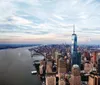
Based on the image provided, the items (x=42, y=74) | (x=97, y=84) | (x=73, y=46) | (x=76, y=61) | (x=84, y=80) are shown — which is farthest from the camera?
(x=73, y=46)

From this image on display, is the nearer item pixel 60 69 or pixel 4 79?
pixel 4 79

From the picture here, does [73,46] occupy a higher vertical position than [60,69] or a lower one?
higher

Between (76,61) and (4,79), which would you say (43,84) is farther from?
(76,61)

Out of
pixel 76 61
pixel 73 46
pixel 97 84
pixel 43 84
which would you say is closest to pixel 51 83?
pixel 43 84

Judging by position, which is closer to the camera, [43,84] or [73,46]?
[43,84]

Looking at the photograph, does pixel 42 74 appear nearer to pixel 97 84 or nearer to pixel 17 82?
pixel 17 82

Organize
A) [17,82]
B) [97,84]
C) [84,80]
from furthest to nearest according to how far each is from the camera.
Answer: [84,80]
[17,82]
[97,84]

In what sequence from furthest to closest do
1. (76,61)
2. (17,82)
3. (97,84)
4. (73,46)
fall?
1. (73,46)
2. (76,61)
3. (17,82)
4. (97,84)

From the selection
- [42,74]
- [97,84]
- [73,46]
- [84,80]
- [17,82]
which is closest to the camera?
[97,84]

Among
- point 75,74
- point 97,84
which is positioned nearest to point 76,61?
point 75,74
